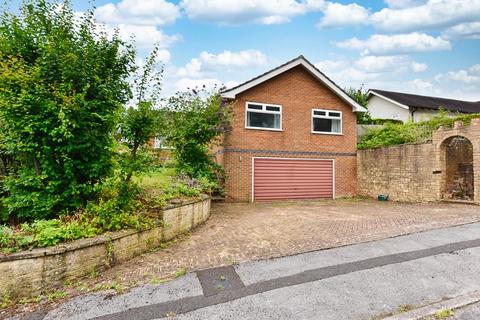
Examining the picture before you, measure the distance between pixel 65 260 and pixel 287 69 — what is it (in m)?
11.5

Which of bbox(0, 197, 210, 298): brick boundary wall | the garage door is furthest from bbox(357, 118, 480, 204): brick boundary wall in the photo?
bbox(0, 197, 210, 298): brick boundary wall

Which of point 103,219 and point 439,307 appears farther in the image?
point 103,219

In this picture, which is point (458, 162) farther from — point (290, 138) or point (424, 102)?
point (424, 102)

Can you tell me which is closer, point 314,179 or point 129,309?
point 129,309

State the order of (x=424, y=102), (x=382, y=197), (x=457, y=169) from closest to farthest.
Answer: (x=457, y=169)
(x=382, y=197)
(x=424, y=102)

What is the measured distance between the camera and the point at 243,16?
1108 centimetres

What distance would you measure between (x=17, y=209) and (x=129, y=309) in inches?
138

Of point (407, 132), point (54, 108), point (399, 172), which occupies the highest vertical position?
point (407, 132)

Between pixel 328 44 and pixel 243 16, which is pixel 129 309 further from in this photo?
pixel 328 44

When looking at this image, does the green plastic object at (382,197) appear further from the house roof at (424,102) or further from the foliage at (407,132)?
the house roof at (424,102)

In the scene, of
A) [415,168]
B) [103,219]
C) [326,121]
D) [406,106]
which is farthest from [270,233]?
[406,106]

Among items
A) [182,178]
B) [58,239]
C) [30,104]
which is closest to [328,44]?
[182,178]

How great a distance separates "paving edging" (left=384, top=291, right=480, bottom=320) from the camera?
3.12 metres

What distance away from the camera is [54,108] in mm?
4824
